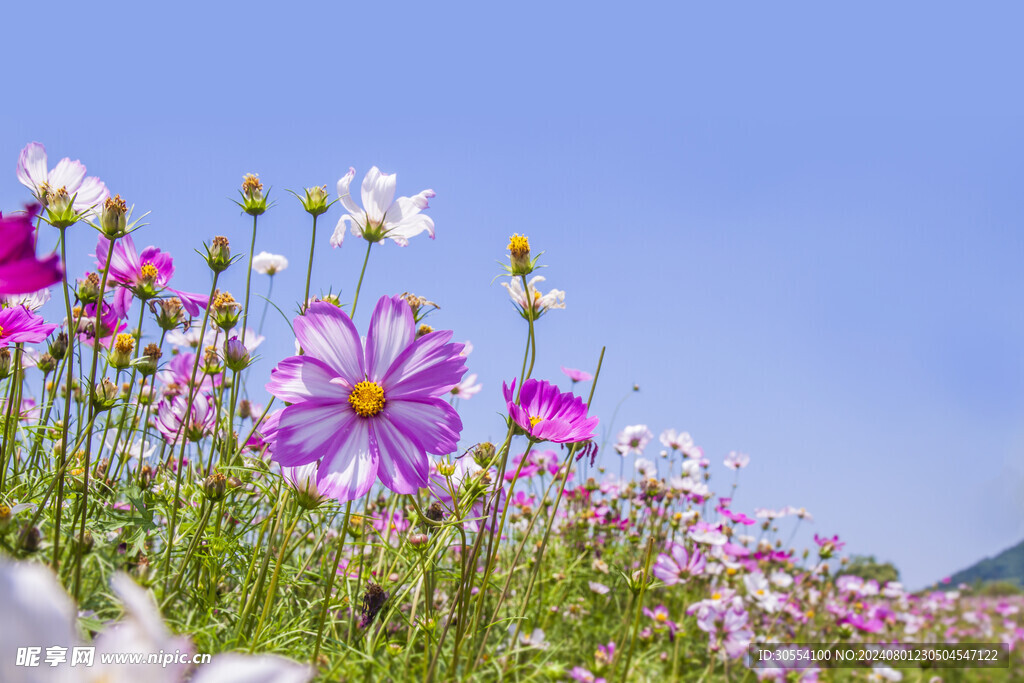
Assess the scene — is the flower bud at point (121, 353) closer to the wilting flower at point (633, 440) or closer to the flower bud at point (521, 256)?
the flower bud at point (521, 256)

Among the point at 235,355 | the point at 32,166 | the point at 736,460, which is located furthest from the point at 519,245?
the point at 736,460

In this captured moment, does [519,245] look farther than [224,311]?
No

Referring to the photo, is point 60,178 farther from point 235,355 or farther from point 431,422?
point 431,422

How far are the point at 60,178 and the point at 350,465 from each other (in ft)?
2.15

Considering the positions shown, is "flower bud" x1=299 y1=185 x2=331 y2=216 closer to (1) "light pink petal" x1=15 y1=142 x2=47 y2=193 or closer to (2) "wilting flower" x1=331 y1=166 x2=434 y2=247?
(2) "wilting flower" x1=331 y1=166 x2=434 y2=247

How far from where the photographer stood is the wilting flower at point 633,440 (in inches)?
110

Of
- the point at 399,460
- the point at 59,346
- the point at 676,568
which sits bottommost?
the point at 676,568

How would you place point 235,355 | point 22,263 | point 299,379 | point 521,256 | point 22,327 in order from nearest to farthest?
1. point 22,263
2. point 299,379
3. point 22,327
4. point 521,256
5. point 235,355

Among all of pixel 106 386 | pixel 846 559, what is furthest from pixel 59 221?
pixel 846 559

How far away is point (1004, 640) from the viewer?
5.18 metres

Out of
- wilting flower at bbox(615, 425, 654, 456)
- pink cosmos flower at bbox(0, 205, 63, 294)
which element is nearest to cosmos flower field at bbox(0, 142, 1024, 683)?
pink cosmos flower at bbox(0, 205, 63, 294)

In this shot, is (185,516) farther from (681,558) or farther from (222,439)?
(681,558)

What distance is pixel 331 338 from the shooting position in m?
0.73

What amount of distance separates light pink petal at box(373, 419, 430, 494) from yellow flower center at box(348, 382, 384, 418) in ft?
0.05
